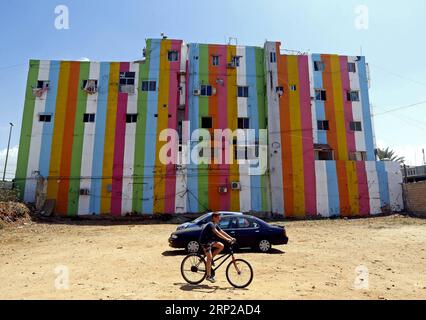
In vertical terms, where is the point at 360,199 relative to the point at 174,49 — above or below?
below

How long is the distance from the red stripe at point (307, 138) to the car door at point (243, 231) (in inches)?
723

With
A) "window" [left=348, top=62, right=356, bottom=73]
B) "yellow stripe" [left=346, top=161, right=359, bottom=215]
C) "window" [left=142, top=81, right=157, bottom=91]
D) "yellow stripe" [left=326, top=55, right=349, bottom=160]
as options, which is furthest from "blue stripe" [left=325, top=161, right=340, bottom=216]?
"window" [left=142, top=81, right=157, bottom=91]

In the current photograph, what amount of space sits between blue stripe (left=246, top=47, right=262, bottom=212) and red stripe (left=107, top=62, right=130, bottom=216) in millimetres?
12384

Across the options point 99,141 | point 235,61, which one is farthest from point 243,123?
point 99,141

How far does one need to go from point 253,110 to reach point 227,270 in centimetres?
2566

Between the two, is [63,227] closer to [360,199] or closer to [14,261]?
[14,261]

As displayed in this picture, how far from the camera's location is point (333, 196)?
98.2ft

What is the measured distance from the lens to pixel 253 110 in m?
31.9

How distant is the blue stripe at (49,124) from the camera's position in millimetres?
29073

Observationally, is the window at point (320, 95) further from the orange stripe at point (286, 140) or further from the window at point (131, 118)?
the window at point (131, 118)

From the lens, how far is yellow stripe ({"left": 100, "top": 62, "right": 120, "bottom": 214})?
2888 centimetres
